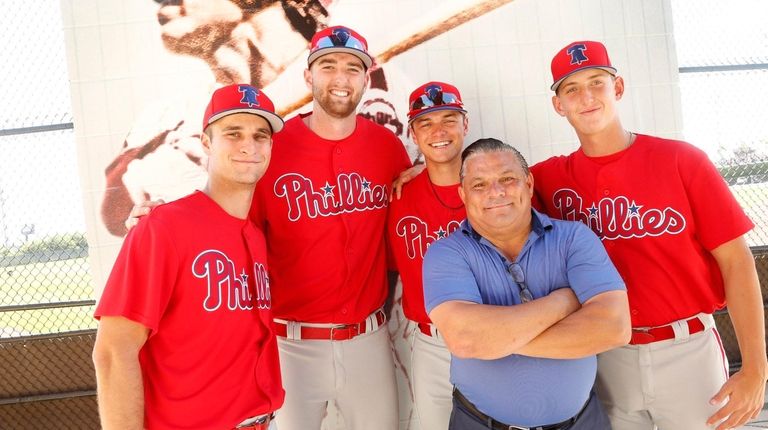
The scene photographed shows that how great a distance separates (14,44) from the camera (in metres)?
4.19

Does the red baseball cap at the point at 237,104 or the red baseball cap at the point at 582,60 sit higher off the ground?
the red baseball cap at the point at 582,60

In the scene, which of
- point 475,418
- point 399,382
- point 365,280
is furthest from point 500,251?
point 399,382

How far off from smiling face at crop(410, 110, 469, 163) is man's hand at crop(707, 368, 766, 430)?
5.68 ft

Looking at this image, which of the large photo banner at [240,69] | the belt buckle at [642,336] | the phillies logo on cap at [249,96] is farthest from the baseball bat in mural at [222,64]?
the belt buckle at [642,336]

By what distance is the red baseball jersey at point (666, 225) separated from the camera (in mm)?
2236

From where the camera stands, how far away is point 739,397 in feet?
7.20

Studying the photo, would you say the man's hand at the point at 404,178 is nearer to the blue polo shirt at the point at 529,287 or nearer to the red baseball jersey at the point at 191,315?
the blue polo shirt at the point at 529,287

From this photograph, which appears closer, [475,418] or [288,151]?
[475,418]

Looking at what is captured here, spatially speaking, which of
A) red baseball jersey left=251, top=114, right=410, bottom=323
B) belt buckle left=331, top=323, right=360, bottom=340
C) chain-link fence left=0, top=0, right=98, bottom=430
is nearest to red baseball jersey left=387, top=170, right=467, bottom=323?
red baseball jersey left=251, top=114, right=410, bottom=323

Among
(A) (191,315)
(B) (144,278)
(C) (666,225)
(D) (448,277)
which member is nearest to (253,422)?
(A) (191,315)

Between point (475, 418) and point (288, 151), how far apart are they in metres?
1.75

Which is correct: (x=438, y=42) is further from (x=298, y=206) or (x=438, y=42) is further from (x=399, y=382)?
(x=399, y=382)

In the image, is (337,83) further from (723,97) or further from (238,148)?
(723,97)

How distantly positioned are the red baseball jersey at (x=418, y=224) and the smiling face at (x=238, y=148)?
3.11 feet
